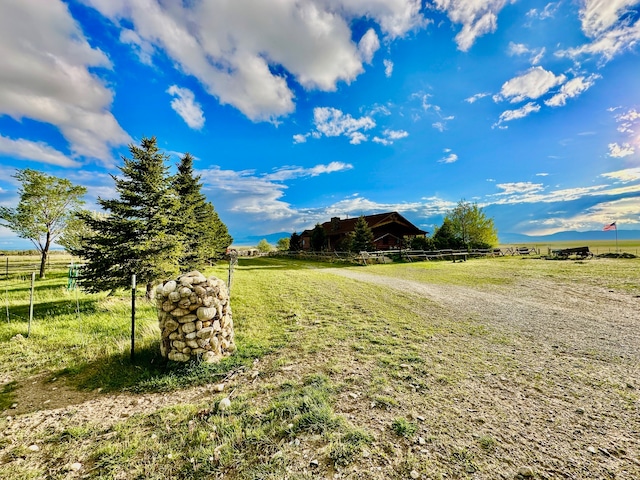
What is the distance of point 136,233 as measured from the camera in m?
10.1

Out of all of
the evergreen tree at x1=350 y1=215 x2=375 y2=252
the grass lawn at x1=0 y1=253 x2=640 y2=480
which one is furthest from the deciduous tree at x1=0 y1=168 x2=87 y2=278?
the evergreen tree at x1=350 y1=215 x2=375 y2=252

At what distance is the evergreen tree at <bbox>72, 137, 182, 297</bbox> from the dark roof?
→ 2705cm

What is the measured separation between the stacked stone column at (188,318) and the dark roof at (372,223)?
30.3 meters

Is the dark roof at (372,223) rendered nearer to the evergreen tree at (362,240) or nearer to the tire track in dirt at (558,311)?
the evergreen tree at (362,240)

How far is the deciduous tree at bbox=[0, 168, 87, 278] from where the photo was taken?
19.7 metres

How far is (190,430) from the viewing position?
11.5 ft

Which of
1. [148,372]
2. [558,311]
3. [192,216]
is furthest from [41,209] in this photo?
[558,311]

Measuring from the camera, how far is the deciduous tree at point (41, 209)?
19.7 meters

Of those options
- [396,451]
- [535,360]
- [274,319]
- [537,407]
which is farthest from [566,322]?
[274,319]

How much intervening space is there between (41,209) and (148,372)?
24.3 m

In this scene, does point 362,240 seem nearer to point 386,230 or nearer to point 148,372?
point 386,230

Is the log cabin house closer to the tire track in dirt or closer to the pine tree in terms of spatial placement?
the pine tree

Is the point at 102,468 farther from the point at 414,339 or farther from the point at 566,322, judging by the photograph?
the point at 566,322

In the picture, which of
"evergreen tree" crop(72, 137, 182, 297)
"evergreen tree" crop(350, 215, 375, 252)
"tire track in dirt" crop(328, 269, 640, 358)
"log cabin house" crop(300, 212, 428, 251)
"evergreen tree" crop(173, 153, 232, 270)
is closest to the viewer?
Result: "tire track in dirt" crop(328, 269, 640, 358)
